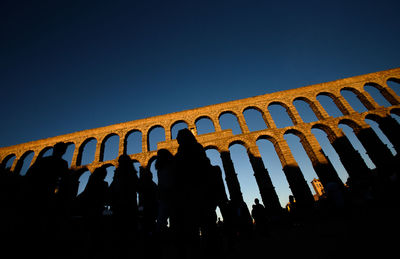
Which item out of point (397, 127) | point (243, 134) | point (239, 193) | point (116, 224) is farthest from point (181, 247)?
point (397, 127)

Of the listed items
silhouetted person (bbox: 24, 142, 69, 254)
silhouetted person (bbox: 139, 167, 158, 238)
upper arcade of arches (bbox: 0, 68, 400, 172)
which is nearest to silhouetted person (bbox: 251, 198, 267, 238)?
silhouetted person (bbox: 139, 167, 158, 238)

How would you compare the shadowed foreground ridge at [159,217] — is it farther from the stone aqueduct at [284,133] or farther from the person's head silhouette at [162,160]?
the stone aqueduct at [284,133]

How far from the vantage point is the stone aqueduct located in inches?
512

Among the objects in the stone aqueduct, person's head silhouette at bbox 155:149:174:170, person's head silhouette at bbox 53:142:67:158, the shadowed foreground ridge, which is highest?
the stone aqueduct

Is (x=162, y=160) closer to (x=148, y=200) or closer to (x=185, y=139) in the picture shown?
(x=185, y=139)

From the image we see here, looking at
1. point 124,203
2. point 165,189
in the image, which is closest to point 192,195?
point 165,189

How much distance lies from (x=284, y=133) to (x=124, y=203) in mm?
14416

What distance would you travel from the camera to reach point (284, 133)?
588 inches

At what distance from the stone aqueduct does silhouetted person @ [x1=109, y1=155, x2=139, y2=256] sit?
9877 mm

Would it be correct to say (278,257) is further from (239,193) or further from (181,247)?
(239,193)

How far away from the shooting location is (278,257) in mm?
2627

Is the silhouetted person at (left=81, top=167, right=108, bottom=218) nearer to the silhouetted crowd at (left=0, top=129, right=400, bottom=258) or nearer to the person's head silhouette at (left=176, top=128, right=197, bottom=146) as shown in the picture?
the silhouetted crowd at (left=0, top=129, right=400, bottom=258)

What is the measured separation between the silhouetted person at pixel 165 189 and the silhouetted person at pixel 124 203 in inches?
38.5

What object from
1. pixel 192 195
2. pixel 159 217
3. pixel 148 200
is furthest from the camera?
pixel 148 200
